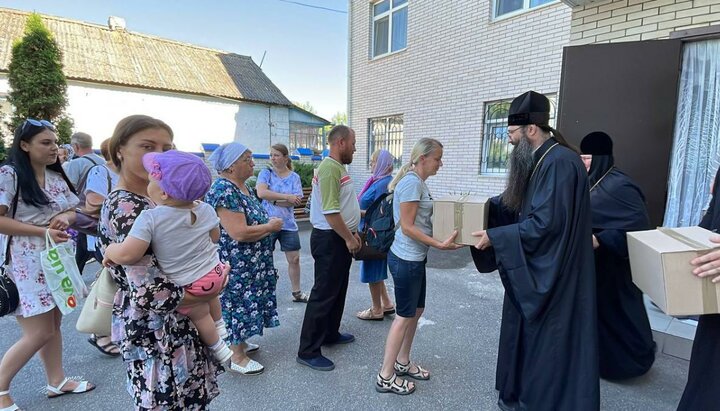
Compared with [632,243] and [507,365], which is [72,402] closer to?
[507,365]

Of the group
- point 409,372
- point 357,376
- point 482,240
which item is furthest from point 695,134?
point 357,376

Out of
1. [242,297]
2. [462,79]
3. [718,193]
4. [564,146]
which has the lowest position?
[242,297]

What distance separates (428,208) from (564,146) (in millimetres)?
972

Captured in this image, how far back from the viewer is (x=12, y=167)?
228 centimetres

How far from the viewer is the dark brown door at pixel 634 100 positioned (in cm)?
363

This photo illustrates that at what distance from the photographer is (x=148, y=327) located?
1.59m

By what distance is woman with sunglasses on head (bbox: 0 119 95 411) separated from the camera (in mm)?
2270

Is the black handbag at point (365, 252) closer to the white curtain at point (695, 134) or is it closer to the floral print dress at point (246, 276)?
the floral print dress at point (246, 276)

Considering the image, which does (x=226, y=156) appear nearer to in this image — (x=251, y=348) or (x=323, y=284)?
(x=323, y=284)

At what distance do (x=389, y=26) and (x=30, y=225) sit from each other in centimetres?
970

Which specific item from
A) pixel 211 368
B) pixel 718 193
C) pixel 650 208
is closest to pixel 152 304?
pixel 211 368

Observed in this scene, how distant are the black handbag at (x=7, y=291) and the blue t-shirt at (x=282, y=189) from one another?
2.50 m

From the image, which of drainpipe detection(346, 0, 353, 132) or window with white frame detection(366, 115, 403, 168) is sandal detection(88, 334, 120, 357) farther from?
drainpipe detection(346, 0, 353, 132)

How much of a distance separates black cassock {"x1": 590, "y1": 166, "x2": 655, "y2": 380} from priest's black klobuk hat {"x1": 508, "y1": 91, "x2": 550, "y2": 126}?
40.2 inches
